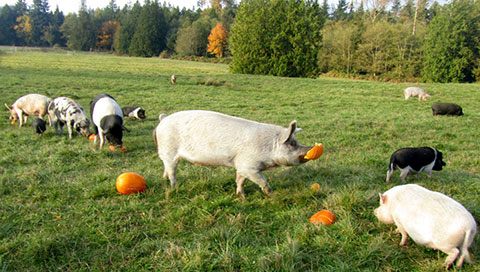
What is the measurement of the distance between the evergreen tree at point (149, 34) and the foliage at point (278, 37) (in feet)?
132

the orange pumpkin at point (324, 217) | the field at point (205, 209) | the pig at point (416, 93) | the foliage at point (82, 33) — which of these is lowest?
the field at point (205, 209)

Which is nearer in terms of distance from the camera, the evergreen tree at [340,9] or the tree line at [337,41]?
the tree line at [337,41]

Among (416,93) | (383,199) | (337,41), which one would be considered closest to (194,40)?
(337,41)

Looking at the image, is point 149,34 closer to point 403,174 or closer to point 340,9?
point 340,9

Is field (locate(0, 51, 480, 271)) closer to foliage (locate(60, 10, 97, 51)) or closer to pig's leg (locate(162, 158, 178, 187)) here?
pig's leg (locate(162, 158, 178, 187))

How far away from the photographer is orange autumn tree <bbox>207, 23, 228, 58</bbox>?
213 ft

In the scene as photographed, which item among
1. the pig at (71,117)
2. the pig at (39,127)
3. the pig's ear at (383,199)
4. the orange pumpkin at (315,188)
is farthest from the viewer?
the pig at (39,127)

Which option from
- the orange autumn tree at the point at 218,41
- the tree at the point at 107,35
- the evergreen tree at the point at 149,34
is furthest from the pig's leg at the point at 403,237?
the tree at the point at 107,35

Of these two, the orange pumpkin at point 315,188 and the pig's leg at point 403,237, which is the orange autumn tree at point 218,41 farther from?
the pig's leg at point 403,237

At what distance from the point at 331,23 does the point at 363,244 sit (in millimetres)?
63820

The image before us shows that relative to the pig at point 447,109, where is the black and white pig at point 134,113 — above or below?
below

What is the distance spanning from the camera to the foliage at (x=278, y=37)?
1407 inches

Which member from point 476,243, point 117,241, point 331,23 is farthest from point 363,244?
point 331,23

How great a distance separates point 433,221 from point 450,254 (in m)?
0.33
